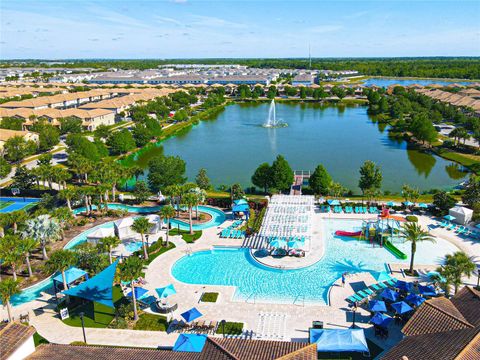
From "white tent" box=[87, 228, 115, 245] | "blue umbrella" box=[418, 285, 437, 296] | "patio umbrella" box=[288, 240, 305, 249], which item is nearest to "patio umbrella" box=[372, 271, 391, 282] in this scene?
"blue umbrella" box=[418, 285, 437, 296]

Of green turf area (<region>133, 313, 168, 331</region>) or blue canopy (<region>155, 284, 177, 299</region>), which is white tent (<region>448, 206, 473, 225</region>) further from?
green turf area (<region>133, 313, 168, 331</region>)

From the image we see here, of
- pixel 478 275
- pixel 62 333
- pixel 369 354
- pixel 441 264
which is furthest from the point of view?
pixel 441 264

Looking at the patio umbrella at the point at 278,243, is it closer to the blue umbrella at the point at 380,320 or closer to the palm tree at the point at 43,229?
the blue umbrella at the point at 380,320

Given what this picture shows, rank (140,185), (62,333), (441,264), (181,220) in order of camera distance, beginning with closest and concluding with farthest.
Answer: (62,333), (441,264), (181,220), (140,185)

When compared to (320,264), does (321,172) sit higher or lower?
higher

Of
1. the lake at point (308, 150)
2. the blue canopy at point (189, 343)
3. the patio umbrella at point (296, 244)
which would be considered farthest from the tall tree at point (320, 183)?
the blue canopy at point (189, 343)

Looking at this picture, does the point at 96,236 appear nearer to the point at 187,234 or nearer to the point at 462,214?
the point at 187,234

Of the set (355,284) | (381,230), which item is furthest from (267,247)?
(381,230)

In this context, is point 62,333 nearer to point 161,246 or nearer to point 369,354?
point 161,246
